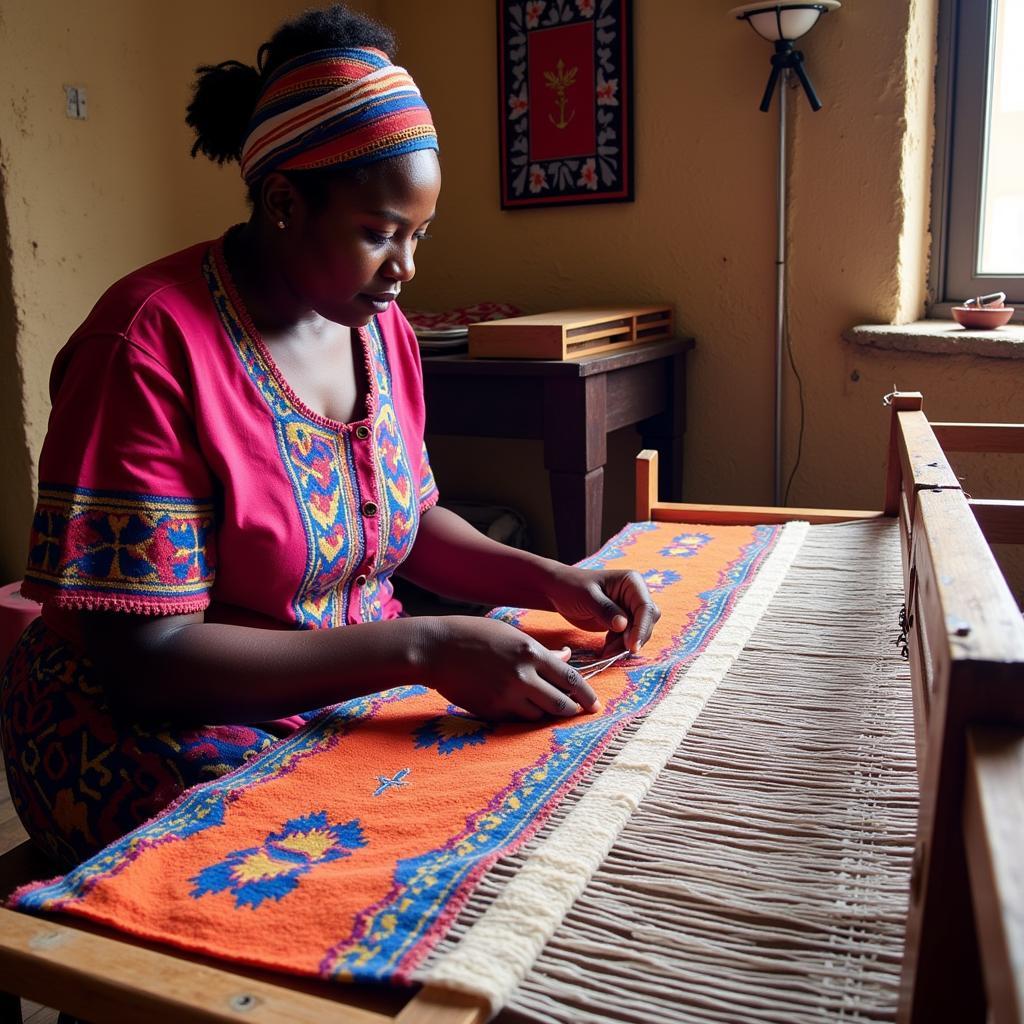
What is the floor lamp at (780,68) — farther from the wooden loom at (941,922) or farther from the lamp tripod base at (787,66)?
the wooden loom at (941,922)

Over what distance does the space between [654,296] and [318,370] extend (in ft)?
5.69

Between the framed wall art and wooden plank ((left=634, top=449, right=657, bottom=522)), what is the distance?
122 cm

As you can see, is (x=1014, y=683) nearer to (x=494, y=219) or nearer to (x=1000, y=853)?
(x=1000, y=853)

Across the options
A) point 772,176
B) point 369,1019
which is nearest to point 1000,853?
point 369,1019

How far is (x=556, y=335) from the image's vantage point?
207 cm

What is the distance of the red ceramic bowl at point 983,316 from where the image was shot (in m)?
2.26

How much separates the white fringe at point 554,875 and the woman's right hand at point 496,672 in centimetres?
9

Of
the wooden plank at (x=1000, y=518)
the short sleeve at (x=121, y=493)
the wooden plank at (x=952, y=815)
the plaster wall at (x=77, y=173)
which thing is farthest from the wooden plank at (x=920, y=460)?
the plaster wall at (x=77, y=173)

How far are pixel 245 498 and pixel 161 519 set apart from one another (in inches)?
3.3

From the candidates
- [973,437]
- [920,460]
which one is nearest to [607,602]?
[920,460]

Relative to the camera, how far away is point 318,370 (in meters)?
1.08

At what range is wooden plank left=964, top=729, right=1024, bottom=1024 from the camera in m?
0.35

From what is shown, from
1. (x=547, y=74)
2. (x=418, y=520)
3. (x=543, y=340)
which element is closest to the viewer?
(x=418, y=520)

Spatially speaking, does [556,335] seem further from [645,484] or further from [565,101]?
[565,101]
